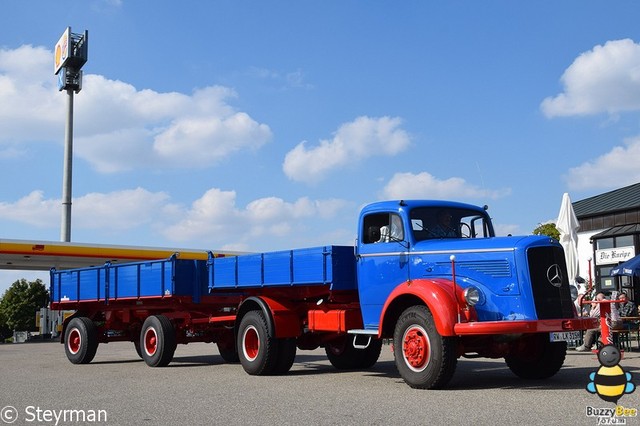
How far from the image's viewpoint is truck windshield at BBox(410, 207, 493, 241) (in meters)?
10.7

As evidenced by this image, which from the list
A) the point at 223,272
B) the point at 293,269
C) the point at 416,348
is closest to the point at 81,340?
the point at 223,272

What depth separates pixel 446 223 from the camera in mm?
11031

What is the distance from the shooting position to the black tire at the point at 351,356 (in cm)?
1315

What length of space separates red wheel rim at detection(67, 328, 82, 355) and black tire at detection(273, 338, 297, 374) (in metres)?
6.26

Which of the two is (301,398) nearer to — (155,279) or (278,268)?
(278,268)

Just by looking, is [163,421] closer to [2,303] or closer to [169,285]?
[169,285]

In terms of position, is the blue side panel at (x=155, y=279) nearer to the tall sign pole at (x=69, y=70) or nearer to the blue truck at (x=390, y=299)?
the blue truck at (x=390, y=299)

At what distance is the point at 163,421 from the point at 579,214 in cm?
2584

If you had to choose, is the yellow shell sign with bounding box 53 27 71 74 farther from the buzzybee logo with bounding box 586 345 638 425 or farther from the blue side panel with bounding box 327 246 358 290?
the buzzybee logo with bounding box 586 345 638 425

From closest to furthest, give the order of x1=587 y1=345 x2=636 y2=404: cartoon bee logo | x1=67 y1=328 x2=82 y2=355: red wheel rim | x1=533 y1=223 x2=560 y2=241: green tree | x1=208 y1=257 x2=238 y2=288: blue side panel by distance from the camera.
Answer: x1=587 y1=345 x2=636 y2=404: cartoon bee logo, x1=208 y1=257 x2=238 y2=288: blue side panel, x1=67 y1=328 x2=82 y2=355: red wheel rim, x1=533 y1=223 x2=560 y2=241: green tree

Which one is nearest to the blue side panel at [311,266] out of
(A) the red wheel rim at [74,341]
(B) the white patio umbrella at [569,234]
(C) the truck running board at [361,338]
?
(C) the truck running board at [361,338]

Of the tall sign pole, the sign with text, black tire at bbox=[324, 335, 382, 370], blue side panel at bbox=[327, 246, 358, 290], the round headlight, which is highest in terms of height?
the tall sign pole

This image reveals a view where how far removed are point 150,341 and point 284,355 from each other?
13.0 feet

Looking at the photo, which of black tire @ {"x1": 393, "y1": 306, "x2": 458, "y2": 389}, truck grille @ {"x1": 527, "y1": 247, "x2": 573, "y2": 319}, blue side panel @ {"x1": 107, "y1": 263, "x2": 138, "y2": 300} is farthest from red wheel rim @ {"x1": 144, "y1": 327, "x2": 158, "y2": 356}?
truck grille @ {"x1": 527, "y1": 247, "x2": 573, "y2": 319}
